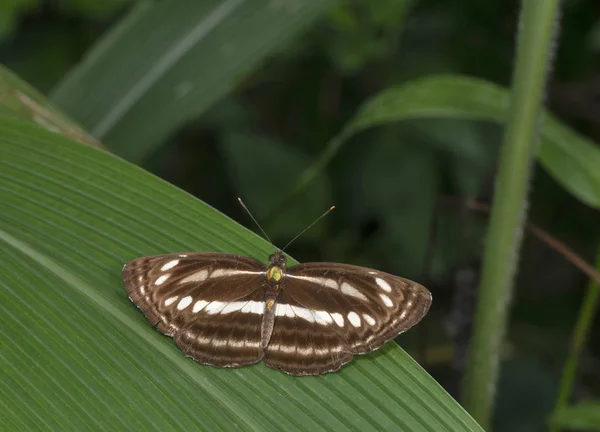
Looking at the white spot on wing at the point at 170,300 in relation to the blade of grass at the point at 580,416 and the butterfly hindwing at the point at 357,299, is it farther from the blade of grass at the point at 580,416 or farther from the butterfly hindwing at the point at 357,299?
the blade of grass at the point at 580,416

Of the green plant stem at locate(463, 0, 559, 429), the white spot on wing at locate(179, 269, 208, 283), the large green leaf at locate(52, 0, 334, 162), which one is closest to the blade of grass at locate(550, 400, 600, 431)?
the green plant stem at locate(463, 0, 559, 429)

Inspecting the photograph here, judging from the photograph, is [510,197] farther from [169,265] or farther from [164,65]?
[164,65]

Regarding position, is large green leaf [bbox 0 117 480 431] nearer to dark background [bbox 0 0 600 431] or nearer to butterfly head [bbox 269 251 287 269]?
butterfly head [bbox 269 251 287 269]

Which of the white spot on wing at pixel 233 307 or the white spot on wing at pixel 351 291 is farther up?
the white spot on wing at pixel 351 291

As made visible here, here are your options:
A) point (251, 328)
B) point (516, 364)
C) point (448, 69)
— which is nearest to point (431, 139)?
point (448, 69)

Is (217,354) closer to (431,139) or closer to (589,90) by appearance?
(431,139)

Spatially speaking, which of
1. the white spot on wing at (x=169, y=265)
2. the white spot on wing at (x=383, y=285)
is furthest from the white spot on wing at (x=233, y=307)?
the white spot on wing at (x=383, y=285)

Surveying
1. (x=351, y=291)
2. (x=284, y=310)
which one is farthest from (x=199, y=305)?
(x=351, y=291)

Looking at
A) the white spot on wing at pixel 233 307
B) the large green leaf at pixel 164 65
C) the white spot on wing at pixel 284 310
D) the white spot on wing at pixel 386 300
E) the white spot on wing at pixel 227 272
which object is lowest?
the white spot on wing at pixel 284 310
